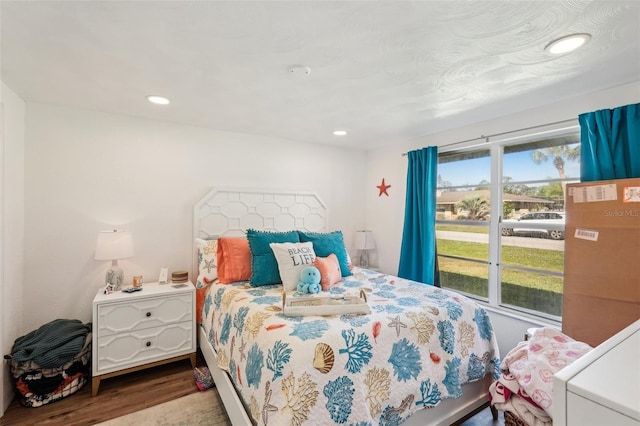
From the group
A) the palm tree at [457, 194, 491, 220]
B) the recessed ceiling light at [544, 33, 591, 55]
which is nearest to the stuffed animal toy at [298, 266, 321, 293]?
the palm tree at [457, 194, 491, 220]

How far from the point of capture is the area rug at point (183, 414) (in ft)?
6.09

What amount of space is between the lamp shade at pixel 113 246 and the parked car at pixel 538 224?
3.39 meters

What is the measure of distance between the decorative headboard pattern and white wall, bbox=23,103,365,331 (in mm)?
105

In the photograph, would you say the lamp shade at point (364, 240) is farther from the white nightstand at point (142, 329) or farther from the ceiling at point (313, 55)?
the white nightstand at point (142, 329)

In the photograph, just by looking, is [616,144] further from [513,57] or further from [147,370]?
[147,370]

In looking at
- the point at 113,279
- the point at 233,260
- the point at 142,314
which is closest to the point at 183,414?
the point at 142,314

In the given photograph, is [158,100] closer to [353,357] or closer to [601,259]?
[353,357]

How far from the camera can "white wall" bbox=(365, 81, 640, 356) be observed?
81.6 inches

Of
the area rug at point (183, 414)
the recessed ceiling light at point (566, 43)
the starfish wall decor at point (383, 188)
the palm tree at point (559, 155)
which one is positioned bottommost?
the area rug at point (183, 414)

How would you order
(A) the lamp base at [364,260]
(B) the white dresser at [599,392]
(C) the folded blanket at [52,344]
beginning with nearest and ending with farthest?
(B) the white dresser at [599,392]
(C) the folded blanket at [52,344]
(A) the lamp base at [364,260]

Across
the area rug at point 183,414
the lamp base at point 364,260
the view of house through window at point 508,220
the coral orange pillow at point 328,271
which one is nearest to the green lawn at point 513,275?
the view of house through window at point 508,220

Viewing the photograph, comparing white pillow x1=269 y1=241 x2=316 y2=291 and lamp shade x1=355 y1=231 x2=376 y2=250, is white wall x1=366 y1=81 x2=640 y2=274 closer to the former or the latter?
lamp shade x1=355 y1=231 x2=376 y2=250

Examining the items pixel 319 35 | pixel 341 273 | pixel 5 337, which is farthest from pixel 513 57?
pixel 5 337

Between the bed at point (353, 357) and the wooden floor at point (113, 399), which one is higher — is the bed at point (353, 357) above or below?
above
